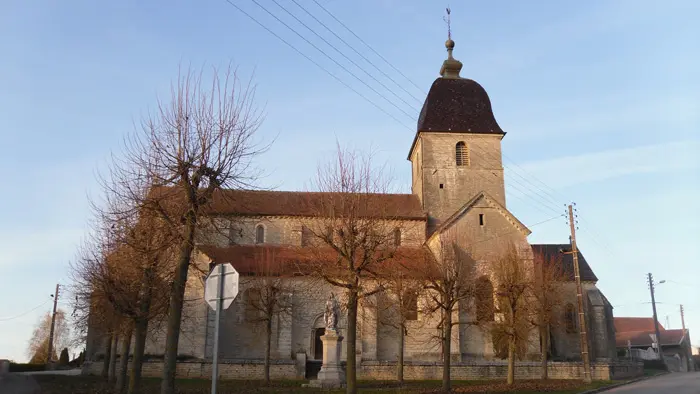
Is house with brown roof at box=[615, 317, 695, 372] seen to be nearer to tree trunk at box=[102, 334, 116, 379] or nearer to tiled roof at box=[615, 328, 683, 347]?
tiled roof at box=[615, 328, 683, 347]

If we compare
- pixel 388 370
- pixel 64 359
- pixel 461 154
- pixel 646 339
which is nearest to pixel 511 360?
pixel 388 370

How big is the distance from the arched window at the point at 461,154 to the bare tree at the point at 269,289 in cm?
1498

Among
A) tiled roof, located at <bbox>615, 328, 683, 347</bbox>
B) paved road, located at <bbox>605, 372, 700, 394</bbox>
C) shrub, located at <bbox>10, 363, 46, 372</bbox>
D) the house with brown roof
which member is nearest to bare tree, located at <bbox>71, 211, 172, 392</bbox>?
paved road, located at <bbox>605, 372, 700, 394</bbox>

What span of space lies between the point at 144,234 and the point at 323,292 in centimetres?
1829

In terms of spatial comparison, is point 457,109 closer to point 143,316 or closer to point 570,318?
point 570,318

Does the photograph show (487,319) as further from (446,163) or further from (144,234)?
(144,234)

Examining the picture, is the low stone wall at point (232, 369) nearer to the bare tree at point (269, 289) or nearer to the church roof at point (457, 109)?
the bare tree at point (269, 289)

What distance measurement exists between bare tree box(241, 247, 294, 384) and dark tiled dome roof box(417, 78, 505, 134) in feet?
48.3

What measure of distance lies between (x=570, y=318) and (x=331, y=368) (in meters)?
23.5

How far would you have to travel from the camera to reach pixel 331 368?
24750 millimetres

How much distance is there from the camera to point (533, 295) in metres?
32.4

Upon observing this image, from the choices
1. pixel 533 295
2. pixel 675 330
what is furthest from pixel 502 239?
pixel 675 330

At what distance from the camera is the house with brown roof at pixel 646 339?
214 feet

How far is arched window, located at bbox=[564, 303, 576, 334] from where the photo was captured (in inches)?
1579
